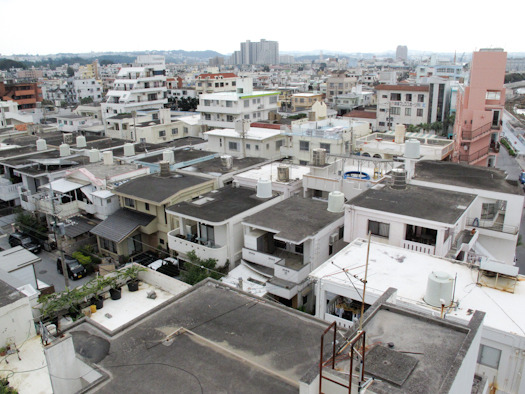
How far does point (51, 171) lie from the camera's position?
36.2 metres

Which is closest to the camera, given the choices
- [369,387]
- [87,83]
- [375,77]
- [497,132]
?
[369,387]

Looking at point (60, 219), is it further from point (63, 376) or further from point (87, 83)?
point (87, 83)

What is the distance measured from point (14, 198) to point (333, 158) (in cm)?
2804

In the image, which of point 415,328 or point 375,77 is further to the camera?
point 375,77

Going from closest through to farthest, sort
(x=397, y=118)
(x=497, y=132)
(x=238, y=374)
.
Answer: (x=238, y=374) < (x=497, y=132) < (x=397, y=118)

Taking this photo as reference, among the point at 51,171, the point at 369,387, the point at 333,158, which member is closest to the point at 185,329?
the point at 369,387

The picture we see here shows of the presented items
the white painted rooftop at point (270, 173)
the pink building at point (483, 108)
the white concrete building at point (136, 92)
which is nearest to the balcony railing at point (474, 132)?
the pink building at point (483, 108)

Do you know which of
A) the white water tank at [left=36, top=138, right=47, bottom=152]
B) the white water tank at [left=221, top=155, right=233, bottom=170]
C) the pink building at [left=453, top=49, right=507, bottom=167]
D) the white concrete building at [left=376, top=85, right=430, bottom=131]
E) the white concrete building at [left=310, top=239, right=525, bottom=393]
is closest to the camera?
the white concrete building at [left=310, top=239, right=525, bottom=393]

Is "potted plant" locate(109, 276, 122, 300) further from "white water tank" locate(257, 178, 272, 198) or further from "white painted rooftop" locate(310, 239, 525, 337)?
"white water tank" locate(257, 178, 272, 198)

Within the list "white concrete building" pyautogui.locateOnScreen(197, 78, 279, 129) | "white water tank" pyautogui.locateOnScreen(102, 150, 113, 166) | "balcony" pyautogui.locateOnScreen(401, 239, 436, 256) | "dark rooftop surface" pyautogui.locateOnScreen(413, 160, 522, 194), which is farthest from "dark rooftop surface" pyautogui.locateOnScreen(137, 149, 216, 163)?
"balcony" pyautogui.locateOnScreen(401, 239, 436, 256)

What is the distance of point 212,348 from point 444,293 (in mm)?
8410

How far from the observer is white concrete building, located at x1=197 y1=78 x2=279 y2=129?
57.3 meters

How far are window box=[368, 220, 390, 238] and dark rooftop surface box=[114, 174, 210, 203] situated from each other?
13.0 m

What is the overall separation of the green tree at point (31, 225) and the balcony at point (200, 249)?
1377cm
